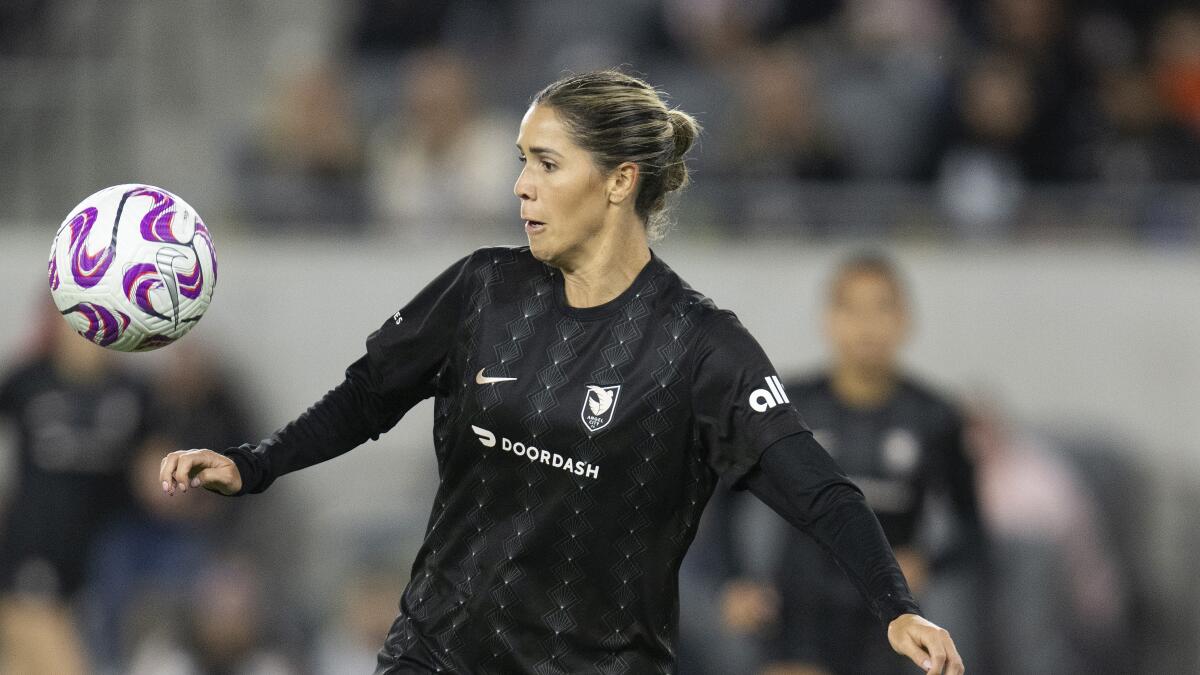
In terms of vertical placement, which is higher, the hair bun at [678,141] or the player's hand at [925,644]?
the hair bun at [678,141]

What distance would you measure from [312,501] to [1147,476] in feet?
12.6

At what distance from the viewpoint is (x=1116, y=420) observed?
328 inches

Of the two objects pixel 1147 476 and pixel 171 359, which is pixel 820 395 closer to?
pixel 1147 476

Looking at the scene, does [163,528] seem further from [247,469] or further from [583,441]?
[583,441]

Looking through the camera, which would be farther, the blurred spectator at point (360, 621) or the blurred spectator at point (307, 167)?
the blurred spectator at point (307, 167)

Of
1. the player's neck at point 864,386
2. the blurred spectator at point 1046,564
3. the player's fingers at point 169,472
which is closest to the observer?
the player's fingers at point 169,472

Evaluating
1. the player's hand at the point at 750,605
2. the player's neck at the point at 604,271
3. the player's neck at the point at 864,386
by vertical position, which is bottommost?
the player's hand at the point at 750,605

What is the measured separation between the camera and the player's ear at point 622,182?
391cm

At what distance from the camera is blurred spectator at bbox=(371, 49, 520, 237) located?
27.1 ft

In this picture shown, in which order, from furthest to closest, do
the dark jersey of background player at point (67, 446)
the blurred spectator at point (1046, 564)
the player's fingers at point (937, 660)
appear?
the blurred spectator at point (1046, 564) < the dark jersey of background player at point (67, 446) < the player's fingers at point (937, 660)

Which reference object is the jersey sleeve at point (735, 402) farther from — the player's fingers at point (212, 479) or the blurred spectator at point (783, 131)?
the blurred spectator at point (783, 131)

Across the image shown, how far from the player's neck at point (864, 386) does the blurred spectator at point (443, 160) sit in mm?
2387

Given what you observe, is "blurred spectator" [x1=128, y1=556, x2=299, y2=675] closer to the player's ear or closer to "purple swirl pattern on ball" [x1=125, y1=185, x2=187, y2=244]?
"purple swirl pattern on ball" [x1=125, y1=185, x2=187, y2=244]

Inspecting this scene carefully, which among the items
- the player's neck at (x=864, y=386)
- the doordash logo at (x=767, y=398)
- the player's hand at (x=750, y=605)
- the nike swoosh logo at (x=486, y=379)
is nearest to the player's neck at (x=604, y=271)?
the nike swoosh logo at (x=486, y=379)
